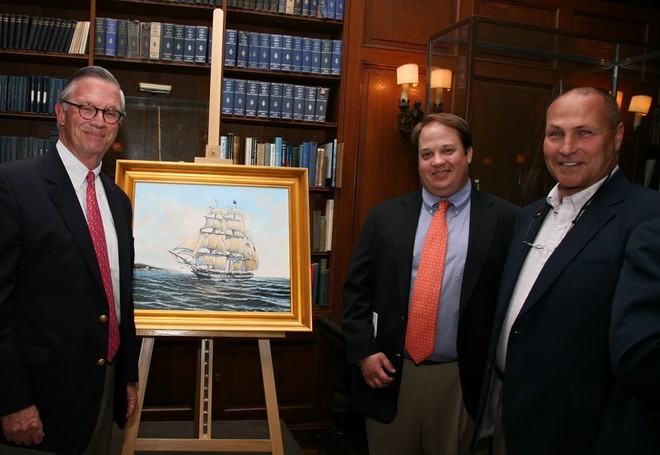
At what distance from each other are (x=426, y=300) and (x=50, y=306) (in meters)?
1.19

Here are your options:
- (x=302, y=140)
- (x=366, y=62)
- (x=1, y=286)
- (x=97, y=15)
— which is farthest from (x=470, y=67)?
(x=97, y=15)

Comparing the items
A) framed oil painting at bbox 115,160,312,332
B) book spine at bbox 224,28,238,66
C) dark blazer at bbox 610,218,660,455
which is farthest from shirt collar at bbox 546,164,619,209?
book spine at bbox 224,28,238,66

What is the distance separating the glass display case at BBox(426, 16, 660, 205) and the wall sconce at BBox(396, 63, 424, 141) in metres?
0.80

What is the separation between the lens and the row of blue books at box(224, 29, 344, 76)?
3859mm

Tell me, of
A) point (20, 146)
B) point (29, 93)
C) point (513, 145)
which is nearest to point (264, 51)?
point (29, 93)

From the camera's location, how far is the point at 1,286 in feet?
5.04

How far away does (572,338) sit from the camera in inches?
61.2

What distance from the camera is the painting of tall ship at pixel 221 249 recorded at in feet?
7.64

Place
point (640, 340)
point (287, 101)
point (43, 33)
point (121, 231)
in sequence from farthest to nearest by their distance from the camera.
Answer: point (287, 101)
point (43, 33)
point (121, 231)
point (640, 340)

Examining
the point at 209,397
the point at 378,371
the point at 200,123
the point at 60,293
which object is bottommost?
the point at 209,397

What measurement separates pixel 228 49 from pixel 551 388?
3.07m

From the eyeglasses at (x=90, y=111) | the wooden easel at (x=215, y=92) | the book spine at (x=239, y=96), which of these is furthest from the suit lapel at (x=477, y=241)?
the book spine at (x=239, y=96)

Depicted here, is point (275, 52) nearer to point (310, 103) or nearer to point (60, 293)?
point (310, 103)

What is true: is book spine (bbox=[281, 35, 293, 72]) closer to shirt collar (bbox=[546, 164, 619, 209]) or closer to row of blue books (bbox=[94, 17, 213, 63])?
row of blue books (bbox=[94, 17, 213, 63])
